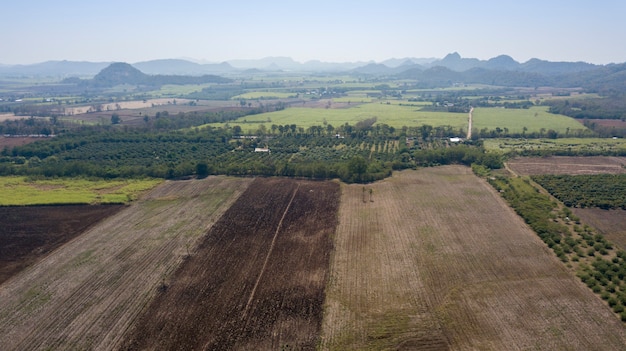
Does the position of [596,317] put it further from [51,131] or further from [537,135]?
[51,131]

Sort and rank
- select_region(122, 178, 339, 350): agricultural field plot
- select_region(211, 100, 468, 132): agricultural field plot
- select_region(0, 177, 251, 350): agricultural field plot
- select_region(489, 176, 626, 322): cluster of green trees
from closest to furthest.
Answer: select_region(122, 178, 339, 350): agricultural field plot, select_region(0, 177, 251, 350): agricultural field plot, select_region(489, 176, 626, 322): cluster of green trees, select_region(211, 100, 468, 132): agricultural field plot

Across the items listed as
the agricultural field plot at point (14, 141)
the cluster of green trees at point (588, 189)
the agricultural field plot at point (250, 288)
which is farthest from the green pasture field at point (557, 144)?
the agricultural field plot at point (14, 141)

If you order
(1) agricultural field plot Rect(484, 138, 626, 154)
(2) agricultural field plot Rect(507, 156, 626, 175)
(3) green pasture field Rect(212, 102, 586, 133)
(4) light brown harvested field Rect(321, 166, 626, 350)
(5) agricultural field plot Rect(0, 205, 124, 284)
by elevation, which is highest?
(3) green pasture field Rect(212, 102, 586, 133)

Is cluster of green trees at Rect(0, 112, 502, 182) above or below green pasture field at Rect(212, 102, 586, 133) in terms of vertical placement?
below

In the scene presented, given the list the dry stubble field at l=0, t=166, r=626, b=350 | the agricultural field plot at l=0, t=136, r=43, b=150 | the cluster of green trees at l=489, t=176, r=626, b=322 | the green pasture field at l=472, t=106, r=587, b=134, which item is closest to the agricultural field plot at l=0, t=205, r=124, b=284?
the dry stubble field at l=0, t=166, r=626, b=350

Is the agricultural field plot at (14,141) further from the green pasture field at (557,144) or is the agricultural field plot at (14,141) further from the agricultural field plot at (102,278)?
the green pasture field at (557,144)

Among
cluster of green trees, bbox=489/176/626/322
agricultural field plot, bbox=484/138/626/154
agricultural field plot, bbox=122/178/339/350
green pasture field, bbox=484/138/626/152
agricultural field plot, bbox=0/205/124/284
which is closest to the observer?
agricultural field plot, bbox=122/178/339/350

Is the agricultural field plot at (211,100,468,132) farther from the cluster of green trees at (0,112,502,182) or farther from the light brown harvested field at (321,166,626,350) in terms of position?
the light brown harvested field at (321,166,626,350)
